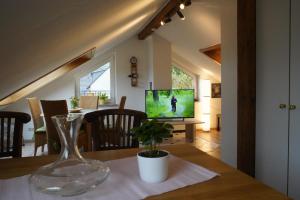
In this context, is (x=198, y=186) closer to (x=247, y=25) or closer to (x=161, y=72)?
(x=247, y=25)

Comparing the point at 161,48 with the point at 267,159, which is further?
the point at 161,48

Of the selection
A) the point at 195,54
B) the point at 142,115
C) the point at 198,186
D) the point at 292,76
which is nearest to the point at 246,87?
the point at 292,76

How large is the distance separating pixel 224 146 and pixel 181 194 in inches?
87.6

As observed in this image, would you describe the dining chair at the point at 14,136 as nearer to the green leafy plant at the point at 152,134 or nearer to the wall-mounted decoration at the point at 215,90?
the green leafy plant at the point at 152,134

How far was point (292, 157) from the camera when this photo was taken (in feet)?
7.21

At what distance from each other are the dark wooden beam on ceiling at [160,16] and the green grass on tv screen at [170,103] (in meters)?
1.24

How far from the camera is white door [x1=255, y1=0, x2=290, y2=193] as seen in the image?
224 cm

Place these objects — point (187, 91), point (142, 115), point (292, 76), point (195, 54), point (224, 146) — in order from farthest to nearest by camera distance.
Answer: point (195, 54), point (187, 91), point (224, 146), point (292, 76), point (142, 115)

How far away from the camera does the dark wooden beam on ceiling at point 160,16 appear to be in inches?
153

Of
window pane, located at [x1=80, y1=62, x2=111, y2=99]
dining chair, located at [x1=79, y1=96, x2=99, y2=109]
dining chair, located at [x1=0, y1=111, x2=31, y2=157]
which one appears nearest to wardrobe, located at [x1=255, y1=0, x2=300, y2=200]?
dining chair, located at [x1=0, y1=111, x2=31, y2=157]

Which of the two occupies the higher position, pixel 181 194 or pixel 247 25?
pixel 247 25

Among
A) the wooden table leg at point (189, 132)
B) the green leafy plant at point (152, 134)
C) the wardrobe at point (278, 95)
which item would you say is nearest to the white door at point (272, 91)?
the wardrobe at point (278, 95)

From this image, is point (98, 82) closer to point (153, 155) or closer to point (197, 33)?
point (197, 33)

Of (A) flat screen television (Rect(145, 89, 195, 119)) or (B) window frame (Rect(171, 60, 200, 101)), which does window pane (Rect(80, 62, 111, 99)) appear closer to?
(B) window frame (Rect(171, 60, 200, 101))
